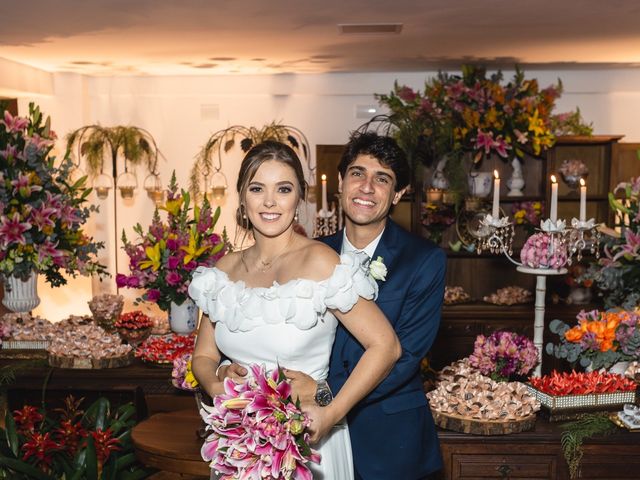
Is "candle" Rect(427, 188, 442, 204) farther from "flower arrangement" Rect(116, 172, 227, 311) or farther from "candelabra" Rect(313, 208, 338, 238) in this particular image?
"flower arrangement" Rect(116, 172, 227, 311)

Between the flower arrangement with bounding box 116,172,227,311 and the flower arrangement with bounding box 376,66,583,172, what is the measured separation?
2672 mm

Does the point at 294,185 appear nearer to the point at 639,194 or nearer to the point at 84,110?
the point at 639,194

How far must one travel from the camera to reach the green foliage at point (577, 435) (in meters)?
2.77

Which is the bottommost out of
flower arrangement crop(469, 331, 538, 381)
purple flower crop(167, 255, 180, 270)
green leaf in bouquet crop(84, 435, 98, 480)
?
green leaf in bouquet crop(84, 435, 98, 480)

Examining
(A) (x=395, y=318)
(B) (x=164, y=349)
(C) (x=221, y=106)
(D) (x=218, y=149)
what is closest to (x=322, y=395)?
(A) (x=395, y=318)

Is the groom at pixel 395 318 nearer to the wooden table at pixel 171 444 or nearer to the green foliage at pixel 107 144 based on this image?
the wooden table at pixel 171 444

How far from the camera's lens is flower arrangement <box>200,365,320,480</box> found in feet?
5.42

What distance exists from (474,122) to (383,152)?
150 inches

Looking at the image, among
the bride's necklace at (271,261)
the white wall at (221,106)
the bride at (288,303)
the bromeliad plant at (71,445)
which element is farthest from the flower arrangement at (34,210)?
the white wall at (221,106)

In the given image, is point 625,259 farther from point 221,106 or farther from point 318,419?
point 221,106

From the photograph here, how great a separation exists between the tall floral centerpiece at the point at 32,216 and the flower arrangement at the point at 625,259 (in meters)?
2.59

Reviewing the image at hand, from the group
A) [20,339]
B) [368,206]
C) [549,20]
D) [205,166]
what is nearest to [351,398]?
[368,206]

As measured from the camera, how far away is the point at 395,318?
2.46 m

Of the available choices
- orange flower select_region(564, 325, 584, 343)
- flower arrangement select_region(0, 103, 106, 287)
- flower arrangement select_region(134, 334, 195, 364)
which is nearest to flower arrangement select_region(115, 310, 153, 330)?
flower arrangement select_region(134, 334, 195, 364)
